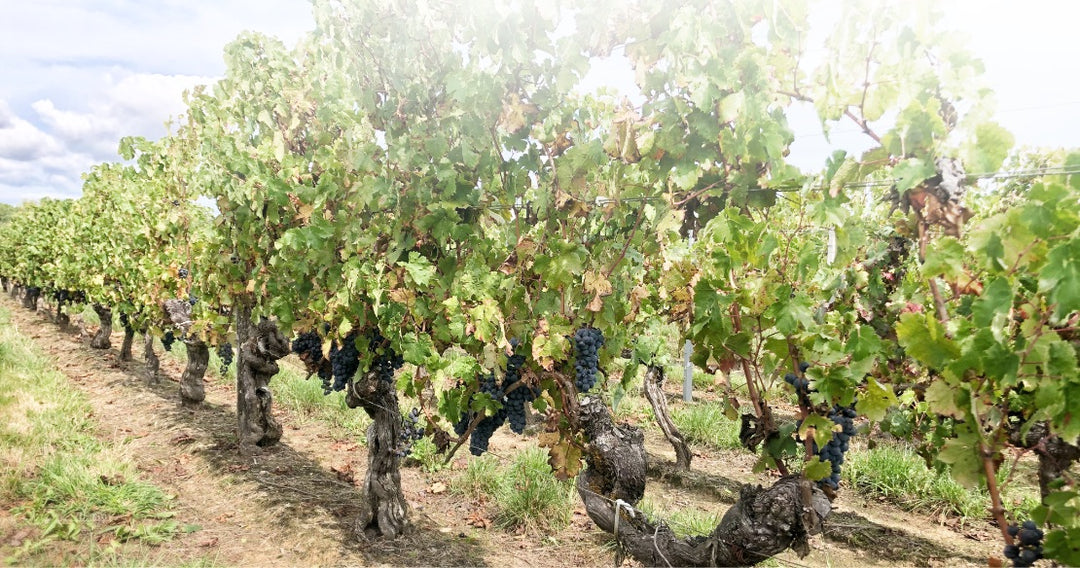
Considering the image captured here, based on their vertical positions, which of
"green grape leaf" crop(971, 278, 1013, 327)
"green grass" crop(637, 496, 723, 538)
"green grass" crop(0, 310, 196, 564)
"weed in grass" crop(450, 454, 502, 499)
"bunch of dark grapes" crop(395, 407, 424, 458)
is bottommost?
"green grass" crop(0, 310, 196, 564)

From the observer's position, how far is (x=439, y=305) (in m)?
3.66

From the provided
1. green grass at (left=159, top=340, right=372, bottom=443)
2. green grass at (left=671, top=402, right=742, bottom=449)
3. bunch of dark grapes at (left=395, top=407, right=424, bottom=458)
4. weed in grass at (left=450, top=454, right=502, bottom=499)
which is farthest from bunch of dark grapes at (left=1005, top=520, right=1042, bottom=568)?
green grass at (left=159, top=340, right=372, bottom=443)

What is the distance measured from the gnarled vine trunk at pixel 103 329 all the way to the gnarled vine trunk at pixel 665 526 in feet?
41.5

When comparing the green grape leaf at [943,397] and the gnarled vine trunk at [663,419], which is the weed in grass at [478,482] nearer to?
the gnarled vine trunk at [663,419]

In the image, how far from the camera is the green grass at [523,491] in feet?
17.5

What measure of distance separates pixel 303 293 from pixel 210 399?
→ 5.86 metres

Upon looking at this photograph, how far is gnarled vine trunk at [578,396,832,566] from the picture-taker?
2680 millimetres

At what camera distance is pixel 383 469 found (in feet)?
16.3

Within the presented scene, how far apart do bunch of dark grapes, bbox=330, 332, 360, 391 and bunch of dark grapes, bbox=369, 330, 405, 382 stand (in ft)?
0.52

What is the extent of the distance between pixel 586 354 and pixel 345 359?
233 cm

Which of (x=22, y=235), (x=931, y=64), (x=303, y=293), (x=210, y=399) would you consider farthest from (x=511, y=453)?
(x=22, y=235)

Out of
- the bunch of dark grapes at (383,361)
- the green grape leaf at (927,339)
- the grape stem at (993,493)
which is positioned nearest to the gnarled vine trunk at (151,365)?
the bunch of dark grapes at (383,361)

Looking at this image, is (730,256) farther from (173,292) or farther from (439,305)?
(173,292)

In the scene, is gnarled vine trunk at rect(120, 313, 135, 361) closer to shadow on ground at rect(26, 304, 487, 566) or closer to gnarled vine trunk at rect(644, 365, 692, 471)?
shadow on ground at rect(26, 304, 487, 566)
